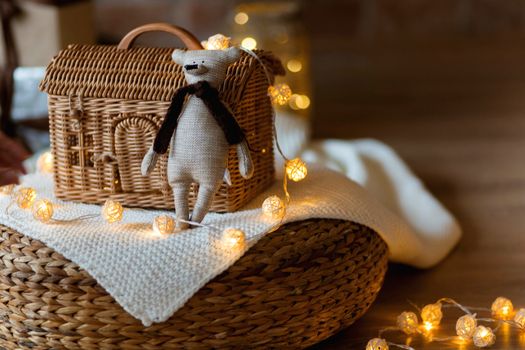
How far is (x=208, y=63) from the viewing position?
989 mm

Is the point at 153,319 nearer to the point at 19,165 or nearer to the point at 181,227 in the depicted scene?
the point at 181,227

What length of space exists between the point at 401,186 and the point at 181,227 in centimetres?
70

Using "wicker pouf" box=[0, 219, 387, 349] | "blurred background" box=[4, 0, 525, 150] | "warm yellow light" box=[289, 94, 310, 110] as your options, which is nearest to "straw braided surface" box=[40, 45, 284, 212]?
"wicker pouf" box=[0, 219, 387, 349]

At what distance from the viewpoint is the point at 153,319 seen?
912 millimetres

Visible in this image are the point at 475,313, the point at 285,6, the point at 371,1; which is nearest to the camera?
the point at 475,313

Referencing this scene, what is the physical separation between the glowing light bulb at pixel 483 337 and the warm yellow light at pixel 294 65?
1.14m

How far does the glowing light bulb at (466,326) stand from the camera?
1069 millimetres

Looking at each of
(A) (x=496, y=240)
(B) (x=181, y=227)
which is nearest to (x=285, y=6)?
(A) (x=496, y=240)

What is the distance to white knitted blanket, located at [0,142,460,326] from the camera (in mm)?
922

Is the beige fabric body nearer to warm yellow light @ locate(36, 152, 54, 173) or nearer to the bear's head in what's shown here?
the bear's head

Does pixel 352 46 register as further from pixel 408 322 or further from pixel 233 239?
pixel 233 239

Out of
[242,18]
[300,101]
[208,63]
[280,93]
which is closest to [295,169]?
[280,93]

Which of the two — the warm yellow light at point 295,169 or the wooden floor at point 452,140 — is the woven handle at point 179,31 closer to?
the warm yellow light at point 295,169

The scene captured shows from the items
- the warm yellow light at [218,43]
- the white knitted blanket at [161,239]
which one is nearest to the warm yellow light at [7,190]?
the white knitted blanket at [161,239]
